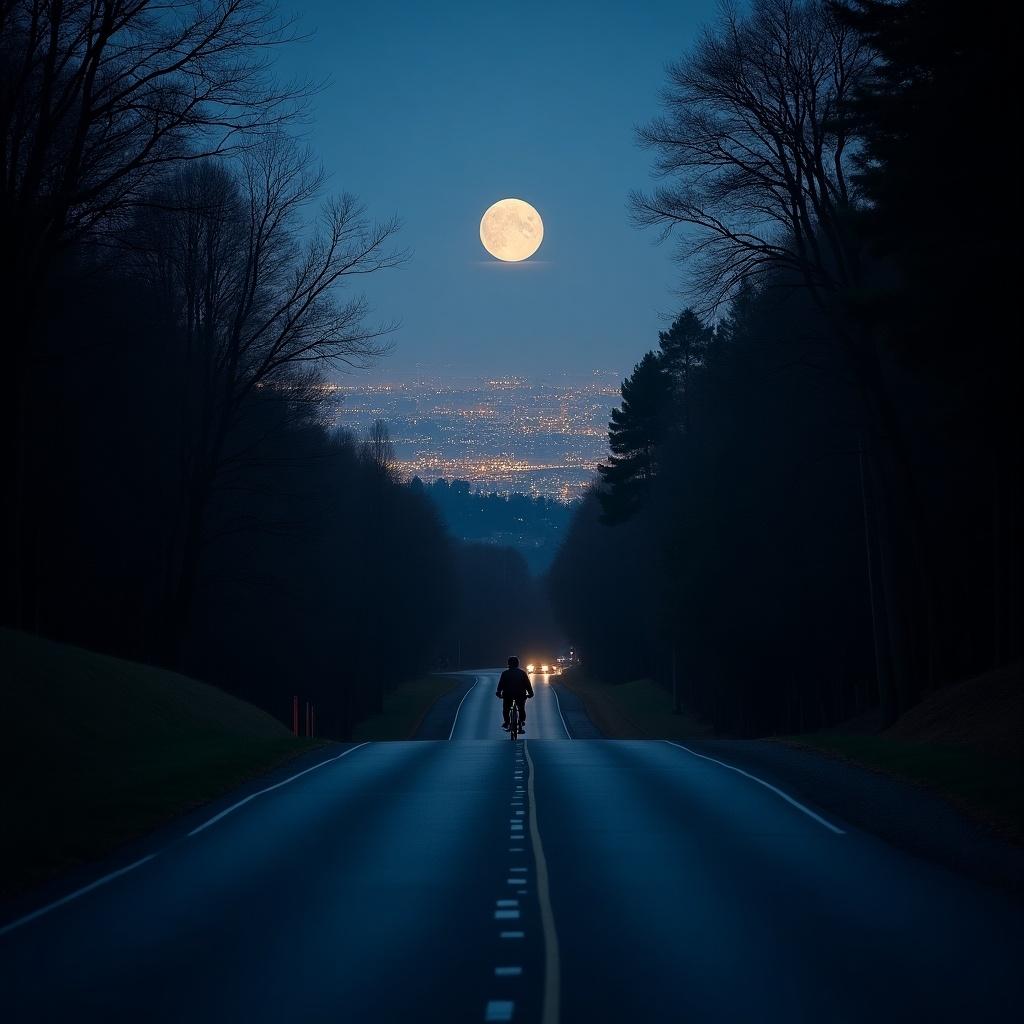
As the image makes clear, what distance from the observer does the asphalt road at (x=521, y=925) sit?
8.02 metres

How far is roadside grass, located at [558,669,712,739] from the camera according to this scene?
66.5 meters

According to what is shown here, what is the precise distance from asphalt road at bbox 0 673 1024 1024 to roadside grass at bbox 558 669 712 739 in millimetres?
48545

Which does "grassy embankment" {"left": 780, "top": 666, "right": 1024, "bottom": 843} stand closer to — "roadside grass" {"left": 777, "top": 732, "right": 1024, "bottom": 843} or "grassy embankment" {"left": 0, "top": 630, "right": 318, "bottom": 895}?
"roadside grass" {"left": 777, "top": 732, "right": 1024, "bottom": 843}

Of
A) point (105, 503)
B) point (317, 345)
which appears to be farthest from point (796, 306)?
point (105, 503)

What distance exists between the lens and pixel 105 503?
155 feet

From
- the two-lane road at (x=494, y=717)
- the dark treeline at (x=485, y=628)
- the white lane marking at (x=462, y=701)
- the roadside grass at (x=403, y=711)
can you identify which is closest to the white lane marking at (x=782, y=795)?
the two-lane road at (x=494, y=717)

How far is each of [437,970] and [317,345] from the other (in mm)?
30673

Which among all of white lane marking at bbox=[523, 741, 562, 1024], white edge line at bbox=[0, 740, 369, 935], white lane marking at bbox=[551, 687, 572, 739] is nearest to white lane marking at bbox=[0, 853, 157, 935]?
white edge line at bbox=[0, 740, 369, 935]

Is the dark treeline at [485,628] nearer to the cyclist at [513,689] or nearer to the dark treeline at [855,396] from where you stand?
the dark treeline at [855,396]

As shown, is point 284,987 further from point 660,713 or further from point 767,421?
point 660,713

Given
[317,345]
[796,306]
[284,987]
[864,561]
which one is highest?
[796,306]

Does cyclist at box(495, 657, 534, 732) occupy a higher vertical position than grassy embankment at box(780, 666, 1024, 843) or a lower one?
higher

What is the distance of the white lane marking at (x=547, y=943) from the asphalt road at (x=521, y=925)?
27mm

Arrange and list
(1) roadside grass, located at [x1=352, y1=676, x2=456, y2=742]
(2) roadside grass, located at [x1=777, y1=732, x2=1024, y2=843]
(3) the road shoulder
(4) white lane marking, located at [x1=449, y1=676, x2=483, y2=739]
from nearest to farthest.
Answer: (3) the road shoulder → (2) roadside grass, located at [x1=777, y1=732, x2=1024, y2=843] → (4) white lane marking, located at [x1=449, y1=676, x2=483, y2=739] → (1) roadside grass, located at [x1=352, y1=676, x2=456, y2=742]
